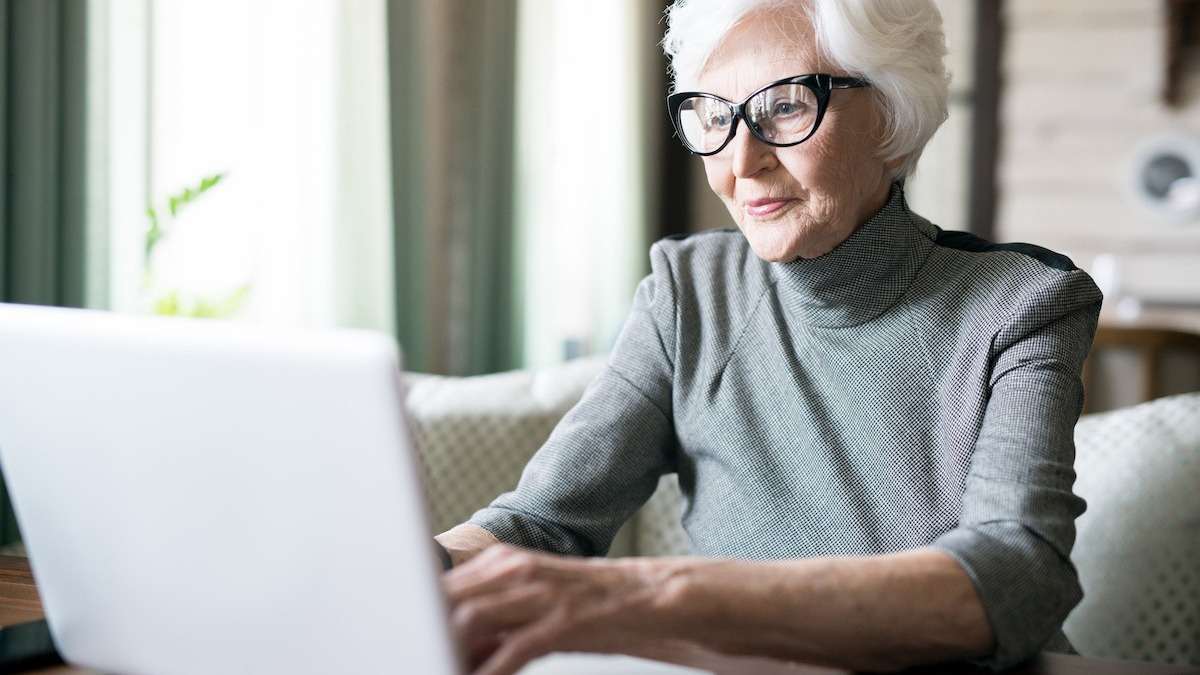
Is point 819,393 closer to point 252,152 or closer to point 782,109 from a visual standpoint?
point 782,109

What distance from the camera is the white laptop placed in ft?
2.06

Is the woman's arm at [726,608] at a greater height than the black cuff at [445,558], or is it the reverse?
the woman's arm at [726,608]

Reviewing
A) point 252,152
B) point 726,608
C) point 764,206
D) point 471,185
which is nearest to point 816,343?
point 764,206

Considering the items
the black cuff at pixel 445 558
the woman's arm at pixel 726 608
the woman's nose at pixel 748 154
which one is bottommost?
the black cuff at pixel 445 558

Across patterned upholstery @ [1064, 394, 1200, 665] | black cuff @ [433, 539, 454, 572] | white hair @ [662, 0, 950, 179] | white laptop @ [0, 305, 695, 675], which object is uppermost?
white hair @ [662, 0, 950, 179]

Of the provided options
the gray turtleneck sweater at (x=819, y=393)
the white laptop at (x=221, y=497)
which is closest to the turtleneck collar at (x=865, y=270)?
the gray turtleneck sweater at (x=819, y=393)

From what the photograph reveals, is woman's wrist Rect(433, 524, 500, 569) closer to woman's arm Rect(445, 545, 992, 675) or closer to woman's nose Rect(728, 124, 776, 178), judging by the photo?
woman's arm Rect(445, 545, 992, 675)

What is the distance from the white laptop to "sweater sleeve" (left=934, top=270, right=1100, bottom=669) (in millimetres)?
241

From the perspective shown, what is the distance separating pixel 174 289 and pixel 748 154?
1407 mm

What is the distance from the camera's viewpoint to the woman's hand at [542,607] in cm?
73

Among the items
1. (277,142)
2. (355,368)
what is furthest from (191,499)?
(277,142)

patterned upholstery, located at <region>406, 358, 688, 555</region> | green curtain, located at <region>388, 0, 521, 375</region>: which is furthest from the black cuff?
green curtain, located at <region>388, 0, 521, 375</region>

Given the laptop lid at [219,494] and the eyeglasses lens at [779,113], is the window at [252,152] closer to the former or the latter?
the eyeglasses lens at [779,113]

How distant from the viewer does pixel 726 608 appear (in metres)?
0.79
